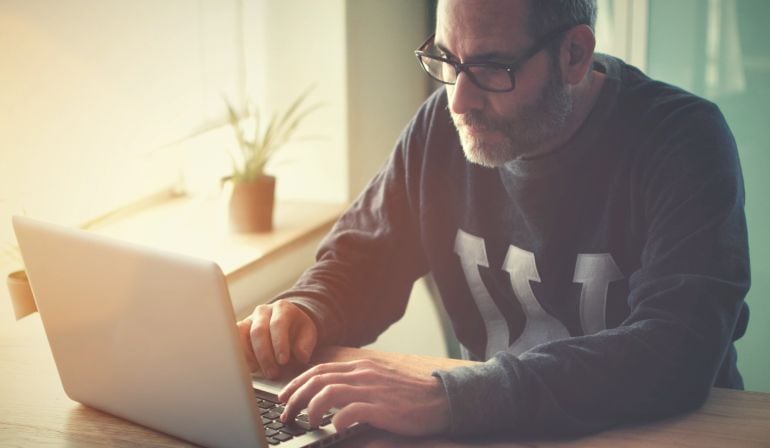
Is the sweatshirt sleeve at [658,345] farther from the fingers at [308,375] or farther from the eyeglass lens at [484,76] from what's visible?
the eyeglass lens at [484,76]

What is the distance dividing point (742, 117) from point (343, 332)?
133 centimetres

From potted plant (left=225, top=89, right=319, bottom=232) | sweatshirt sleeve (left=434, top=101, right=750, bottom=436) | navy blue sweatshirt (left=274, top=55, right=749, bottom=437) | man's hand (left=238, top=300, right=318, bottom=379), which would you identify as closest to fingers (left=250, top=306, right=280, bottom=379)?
man's hand (left=238, top=300, right=318, bottom=379)

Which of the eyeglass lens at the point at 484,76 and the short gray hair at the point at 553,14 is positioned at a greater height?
the short gray hair at the point at 553,14

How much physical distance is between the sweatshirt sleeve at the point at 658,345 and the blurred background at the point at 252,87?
1065mm

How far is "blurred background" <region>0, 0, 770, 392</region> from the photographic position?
1984mm

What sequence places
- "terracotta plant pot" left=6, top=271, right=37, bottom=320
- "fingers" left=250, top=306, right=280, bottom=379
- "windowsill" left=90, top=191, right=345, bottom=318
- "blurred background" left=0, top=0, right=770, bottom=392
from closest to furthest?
1. "fingers" left=250, top=306, right=280, bottom=379
2. "terracotta plant pot" left=6, top=271, right=37, bottom=320
3. "blurred background" left=0, top=0, right=770, bottom=392
4. "windowsill" left=90, top=191, right=345, bottom=318

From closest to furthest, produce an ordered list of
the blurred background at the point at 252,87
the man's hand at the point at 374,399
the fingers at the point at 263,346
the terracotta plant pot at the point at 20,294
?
the man's hand at the point at 374,399 < the fingers at the point at 263,346 < the terracotta plant pot at the point at 20,294 < the blurred background at the point at 252,87

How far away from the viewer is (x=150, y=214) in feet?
7.89

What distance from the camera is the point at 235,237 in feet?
7.69

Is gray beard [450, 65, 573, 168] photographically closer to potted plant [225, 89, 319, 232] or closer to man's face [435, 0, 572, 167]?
man's face [435, 0, 572, 167]

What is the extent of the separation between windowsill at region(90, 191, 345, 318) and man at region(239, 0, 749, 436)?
0.50m

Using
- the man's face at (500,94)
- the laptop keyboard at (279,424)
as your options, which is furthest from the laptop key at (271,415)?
the man's face at (500,94)

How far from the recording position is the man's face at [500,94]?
4.94ft

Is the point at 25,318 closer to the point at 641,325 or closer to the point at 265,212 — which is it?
the point at 265,212
